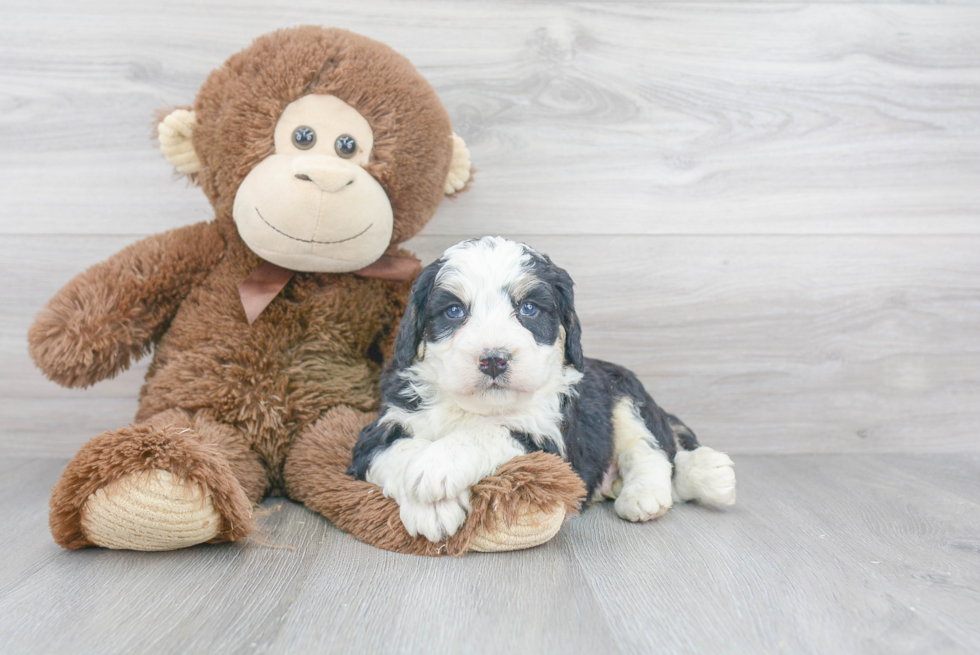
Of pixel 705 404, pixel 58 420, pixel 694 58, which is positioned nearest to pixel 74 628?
Answer: pixel 58 420

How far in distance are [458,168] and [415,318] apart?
1.84 ft

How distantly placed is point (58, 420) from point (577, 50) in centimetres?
190

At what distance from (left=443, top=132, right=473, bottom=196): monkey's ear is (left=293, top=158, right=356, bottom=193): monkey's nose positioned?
0.35 meters

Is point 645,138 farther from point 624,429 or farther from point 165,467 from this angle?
point 165,467

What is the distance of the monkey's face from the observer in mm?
1546

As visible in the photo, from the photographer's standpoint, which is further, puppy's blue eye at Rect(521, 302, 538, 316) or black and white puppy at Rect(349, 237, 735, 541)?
puppy's blue eye at Rect(521, 302, 538, 316)

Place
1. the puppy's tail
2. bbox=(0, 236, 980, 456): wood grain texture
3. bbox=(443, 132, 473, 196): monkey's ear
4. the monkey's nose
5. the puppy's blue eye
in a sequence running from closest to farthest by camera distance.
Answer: the puppy's blue eye, the monkey's nose, the puppy's tail, bbox=(443, 132, 473, 196): monkey's ear, bbox=(0, 236, 980, 456): wood grain texture

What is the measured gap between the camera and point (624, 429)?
5.64ft

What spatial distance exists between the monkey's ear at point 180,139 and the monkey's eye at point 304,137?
271mm

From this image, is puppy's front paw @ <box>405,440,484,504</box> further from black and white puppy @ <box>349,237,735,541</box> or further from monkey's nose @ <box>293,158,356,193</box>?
monkey's nose @ <box>293,158,356,193</box>

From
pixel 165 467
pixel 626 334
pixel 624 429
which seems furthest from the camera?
pixel 626 334

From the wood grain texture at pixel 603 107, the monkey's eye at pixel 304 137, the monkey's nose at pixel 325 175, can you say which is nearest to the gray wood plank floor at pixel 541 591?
the monkey's nose at pixel 325 175

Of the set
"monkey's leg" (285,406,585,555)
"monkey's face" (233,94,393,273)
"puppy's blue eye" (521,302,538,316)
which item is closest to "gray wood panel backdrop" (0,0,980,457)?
"monkey's face" (233,94,393,273)

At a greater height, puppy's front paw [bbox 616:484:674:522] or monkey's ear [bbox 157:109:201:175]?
monkey's ear [bbox 157:109:201:175]
